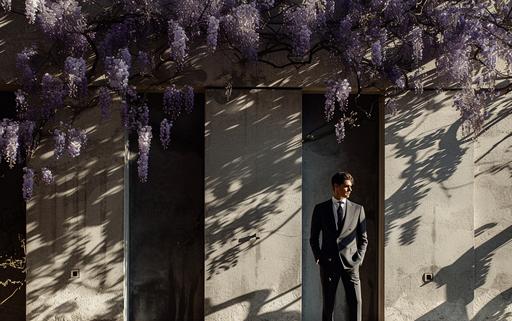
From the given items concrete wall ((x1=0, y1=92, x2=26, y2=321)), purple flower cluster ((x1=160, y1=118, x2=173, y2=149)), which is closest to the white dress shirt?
purple flower cluster ((x1=160, y1=118, x2=173, y2=149))

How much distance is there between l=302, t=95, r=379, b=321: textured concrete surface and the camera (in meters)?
7.64

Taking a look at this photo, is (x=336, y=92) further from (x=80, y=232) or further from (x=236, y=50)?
(x=80, y=232)

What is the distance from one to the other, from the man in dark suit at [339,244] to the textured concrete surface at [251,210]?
0.93m

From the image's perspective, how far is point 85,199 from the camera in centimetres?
713

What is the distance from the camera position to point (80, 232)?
7.13 meters

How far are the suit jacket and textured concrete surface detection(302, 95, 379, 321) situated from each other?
1.29 meters

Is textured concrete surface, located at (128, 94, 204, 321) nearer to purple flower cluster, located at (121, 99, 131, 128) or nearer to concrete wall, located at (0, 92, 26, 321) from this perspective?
purple flower cluster, located at (121, 99, 131, 128)

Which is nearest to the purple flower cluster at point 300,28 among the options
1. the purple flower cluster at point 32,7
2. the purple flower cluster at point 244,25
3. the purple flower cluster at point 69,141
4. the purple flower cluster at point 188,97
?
the purple flower cluster at point 244,25

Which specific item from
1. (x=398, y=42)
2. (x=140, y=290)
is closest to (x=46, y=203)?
(x=140, y=290)

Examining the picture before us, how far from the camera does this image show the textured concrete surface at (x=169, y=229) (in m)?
7.54

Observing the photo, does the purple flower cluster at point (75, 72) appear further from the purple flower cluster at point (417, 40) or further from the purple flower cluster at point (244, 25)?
the purple flower cluster at point (417, 40)

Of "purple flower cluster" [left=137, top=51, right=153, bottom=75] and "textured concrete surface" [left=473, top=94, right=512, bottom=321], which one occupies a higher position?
"purple flower cluster" [left=137, top=51, right=153, bottom=75]

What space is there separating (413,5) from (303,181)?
227cm

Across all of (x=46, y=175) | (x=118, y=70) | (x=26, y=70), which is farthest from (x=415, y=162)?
(x=26, y=70)
